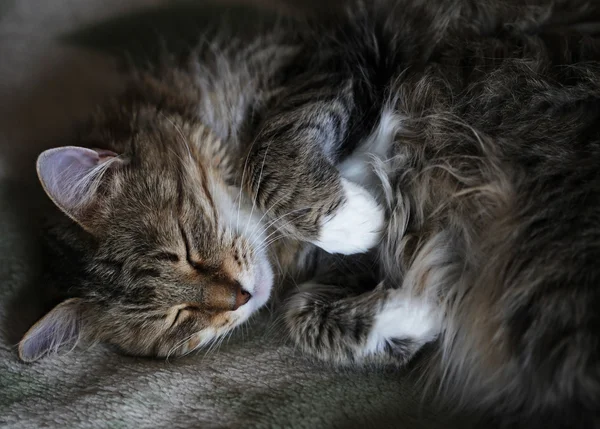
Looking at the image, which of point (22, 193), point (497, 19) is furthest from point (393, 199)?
point (22, 193)

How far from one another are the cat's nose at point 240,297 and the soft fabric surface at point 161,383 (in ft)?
0.39

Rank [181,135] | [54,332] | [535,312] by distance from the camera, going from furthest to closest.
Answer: [181,135]
[54,332]
[535,312]

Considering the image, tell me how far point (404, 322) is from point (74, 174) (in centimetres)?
85

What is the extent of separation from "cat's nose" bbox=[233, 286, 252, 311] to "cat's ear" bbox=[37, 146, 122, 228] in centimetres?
42

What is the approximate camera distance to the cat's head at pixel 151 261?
135 cm

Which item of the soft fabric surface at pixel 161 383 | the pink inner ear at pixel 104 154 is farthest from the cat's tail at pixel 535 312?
the pink inner ear at pixel 104 154

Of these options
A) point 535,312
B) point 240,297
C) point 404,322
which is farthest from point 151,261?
point 535,312

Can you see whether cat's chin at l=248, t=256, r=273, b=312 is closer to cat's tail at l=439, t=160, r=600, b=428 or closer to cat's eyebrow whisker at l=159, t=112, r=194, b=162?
cat's eyebrow whisker at l=159, t=112, r=194, b=162

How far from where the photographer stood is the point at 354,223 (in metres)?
1.30

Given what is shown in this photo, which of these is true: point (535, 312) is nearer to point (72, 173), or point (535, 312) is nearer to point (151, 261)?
point (151, 261)

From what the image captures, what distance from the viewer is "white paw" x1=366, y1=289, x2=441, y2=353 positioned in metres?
1.25

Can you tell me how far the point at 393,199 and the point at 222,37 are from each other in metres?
0.86

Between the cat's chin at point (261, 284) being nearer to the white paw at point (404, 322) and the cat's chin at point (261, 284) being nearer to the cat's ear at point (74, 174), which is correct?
the white paw at point (404, 322)

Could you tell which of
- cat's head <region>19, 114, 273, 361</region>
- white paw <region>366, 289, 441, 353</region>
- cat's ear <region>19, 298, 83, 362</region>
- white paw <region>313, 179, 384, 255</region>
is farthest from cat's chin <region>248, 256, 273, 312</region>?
cat's ear <region>19, 298, 83, 362</region>
